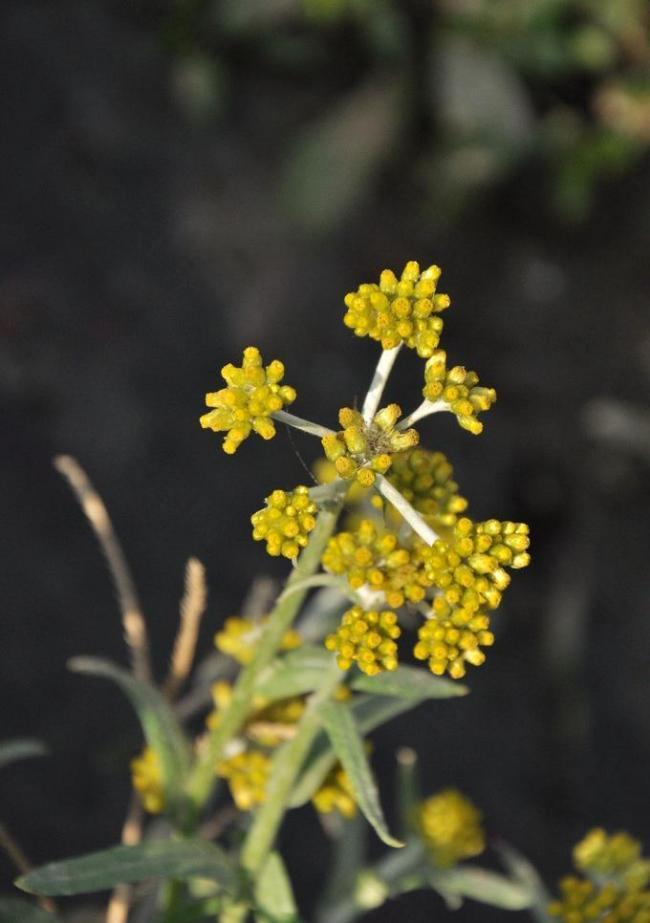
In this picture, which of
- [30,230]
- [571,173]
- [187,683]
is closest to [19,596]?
[187,683]

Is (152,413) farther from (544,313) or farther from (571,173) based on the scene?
(571,173)

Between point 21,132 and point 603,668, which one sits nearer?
point 603,668

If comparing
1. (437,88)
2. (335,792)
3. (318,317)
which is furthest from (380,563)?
(437,88)

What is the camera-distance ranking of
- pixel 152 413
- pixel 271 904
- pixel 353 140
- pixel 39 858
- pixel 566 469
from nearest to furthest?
1. pixel 271 904
2. pixel 39 858
3. pixel 152 413
4. pixel 566 469
5. pixel 353 140

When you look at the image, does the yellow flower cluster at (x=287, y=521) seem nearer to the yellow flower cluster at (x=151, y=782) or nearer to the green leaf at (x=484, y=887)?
the yellow flower cluster at (x=151, y=782)

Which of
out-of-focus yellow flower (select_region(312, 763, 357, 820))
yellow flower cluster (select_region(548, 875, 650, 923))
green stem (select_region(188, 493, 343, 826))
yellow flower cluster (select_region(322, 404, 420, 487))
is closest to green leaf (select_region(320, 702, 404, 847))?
green stem (select_region(188, 493, 343, 826))

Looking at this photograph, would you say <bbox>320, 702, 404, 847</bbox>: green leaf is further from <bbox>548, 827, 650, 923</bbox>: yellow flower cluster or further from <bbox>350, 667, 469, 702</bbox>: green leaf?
<bbox>548, 827, 650, 923</bbox>: yellow flower cluster
